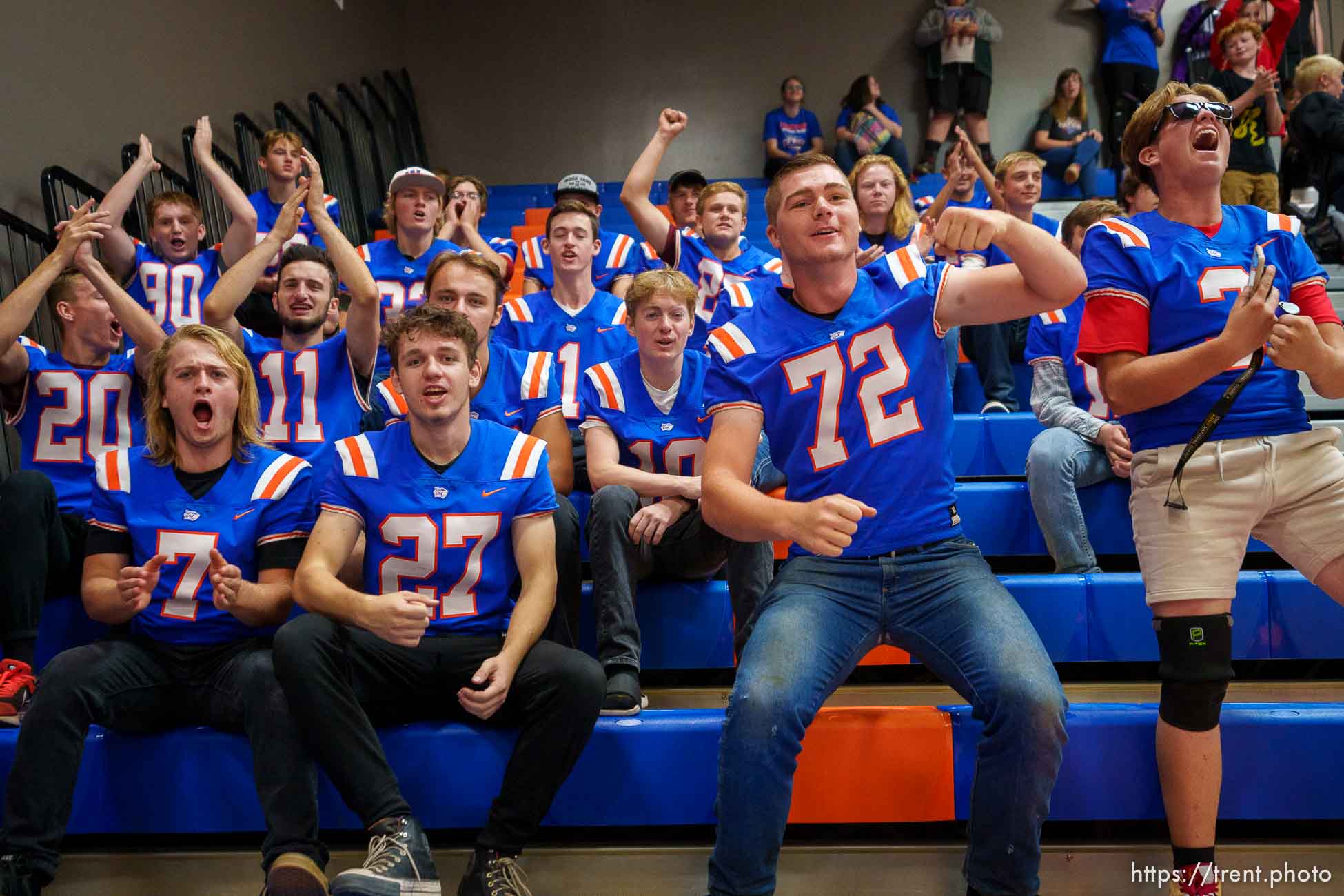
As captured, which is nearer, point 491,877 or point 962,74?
point 491,877

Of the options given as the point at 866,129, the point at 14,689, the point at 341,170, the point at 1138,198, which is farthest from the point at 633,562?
the point at 866,129

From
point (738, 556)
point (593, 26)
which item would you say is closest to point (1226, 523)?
point (738, 556)

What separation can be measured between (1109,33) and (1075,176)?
1376 mm

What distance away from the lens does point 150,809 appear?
2203mm

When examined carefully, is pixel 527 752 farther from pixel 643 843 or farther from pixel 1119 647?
pixel 1119 647

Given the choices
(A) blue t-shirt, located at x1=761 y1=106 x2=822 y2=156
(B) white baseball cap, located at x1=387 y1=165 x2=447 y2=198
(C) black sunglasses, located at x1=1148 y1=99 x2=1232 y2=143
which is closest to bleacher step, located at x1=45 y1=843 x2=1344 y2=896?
(C) black sunglasses, located at x1=1148 y1=99 x2=1232 y2=143

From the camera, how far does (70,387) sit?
3035 millimetres

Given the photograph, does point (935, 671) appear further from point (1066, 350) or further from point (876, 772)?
point (1066, 350)

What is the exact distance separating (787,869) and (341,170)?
6094 millimetres

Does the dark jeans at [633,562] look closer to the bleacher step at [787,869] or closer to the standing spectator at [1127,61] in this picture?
the bleacher step at [787,869]

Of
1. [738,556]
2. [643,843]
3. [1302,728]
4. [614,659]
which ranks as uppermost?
[738,556]

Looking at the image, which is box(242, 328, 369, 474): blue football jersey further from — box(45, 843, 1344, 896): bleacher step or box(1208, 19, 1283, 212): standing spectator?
box(1208, 19, 1283, 212): standing spectator

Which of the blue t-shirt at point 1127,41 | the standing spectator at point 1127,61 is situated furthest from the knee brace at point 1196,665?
the blue t-shirt at point 1127,41

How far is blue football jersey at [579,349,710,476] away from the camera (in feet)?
9.30
